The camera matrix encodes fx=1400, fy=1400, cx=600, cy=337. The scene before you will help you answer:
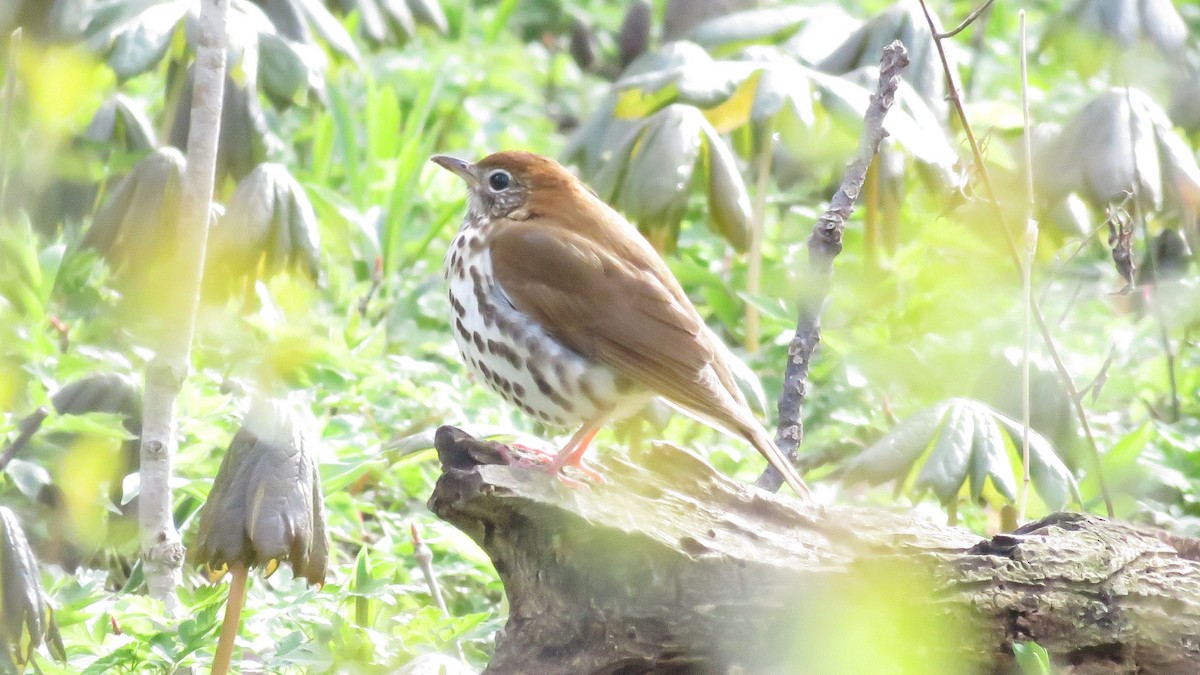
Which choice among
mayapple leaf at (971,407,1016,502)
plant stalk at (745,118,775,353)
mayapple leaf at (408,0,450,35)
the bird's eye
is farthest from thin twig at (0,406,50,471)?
mayapple leaf at (408,0,450,35)

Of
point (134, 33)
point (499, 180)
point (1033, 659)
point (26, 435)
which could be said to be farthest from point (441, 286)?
point (1033, 659)

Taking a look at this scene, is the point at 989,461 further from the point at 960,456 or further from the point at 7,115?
the point at 7,115

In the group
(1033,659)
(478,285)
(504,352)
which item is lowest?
(1033,659)

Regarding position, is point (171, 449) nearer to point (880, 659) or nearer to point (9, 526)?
point (9, 526)

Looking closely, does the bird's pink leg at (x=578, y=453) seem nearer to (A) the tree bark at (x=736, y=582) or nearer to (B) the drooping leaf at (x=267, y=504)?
(A) the tree bark at (x=736, y=582)

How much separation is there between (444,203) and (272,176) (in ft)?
6.31

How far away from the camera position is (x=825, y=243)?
2439mm

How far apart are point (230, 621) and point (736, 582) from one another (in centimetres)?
→ 73

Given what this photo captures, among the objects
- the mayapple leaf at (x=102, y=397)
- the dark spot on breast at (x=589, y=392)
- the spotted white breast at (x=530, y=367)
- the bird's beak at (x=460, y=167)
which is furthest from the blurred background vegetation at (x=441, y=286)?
the bird's beak at (x=460, y=167)

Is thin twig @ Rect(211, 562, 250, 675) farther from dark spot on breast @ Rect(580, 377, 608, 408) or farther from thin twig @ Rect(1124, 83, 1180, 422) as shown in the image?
thin twig @ Rect(1124, 83, 1180, 422)

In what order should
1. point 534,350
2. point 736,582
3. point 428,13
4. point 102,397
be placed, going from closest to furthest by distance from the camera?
1. point 736,582
2. point 534,350
3. point 102,397
4. point 428,13

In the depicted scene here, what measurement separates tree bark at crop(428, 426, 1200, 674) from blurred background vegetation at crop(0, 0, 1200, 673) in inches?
7.3

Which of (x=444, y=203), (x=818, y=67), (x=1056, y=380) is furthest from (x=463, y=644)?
(x=444, y=203)

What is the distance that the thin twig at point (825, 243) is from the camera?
2.43 metres
